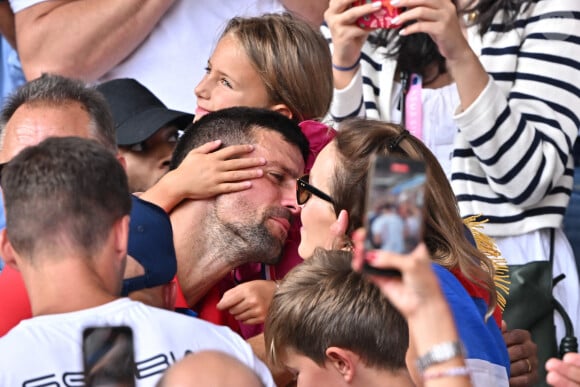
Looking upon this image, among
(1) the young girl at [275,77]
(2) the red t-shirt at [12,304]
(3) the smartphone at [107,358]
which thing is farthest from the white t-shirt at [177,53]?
(3) the smartphone at [107,358]

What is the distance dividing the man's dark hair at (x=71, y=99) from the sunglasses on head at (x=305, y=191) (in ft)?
1.74

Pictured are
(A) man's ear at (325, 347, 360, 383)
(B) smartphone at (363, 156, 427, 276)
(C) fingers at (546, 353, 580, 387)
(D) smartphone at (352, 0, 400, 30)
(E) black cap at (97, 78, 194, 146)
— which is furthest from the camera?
(E) black cap at (97, 78, 194, 146)

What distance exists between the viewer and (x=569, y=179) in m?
3.93

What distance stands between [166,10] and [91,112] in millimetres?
996

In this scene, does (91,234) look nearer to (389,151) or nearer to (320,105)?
(389,151)

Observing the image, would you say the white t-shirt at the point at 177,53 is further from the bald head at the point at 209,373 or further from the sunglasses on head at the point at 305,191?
the bald head at the point at 209,373

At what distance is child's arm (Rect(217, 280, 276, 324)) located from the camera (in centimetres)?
295

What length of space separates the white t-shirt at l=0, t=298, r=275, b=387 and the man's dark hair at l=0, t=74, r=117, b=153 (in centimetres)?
104

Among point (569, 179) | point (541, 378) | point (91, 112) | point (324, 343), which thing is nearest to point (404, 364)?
point (324, 343)

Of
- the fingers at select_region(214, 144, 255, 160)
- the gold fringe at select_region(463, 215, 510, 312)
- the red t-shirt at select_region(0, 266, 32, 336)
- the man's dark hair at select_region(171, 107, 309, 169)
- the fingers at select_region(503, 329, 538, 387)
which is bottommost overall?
the fingers at select_region(503, 329, 538, 387)

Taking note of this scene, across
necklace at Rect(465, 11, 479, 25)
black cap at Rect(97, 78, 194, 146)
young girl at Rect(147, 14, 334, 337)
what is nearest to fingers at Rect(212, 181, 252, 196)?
young girl at Rect(147, 14, 334, 337)

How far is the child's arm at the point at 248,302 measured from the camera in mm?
2945

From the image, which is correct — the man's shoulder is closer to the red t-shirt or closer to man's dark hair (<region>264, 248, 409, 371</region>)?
the red t-shirt

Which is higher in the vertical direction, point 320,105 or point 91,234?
point 91,234
